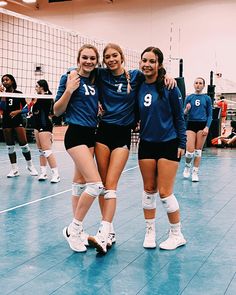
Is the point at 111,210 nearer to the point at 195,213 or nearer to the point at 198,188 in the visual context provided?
the point at 195,213

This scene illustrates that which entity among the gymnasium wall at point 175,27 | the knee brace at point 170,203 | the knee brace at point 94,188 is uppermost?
the gymnasium wall at point 175,27

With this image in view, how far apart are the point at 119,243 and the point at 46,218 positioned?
3.65 ft

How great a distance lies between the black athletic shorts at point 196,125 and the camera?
694 centimetres

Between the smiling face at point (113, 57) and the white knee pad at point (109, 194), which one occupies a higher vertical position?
the smiling face at point (113, 57)

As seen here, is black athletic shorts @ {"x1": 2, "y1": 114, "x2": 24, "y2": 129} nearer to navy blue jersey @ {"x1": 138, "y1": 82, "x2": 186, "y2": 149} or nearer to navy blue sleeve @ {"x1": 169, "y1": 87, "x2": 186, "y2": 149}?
navy blue jersey @ {"x1": 138, "y1": 82, "x2": 186, "y2": 149}

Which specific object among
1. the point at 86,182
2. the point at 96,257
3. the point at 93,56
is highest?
the point at 93,56

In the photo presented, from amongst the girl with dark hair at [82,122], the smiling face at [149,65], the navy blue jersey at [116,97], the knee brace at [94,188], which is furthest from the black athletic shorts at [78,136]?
the smiling face at [149,65]

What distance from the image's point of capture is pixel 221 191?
6.11 m

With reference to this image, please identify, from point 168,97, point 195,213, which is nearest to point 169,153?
point 168,97

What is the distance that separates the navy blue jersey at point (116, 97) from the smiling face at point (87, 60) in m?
0.10

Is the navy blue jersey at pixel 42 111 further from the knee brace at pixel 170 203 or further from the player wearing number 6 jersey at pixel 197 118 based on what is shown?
the knee brace at pixel 170 203

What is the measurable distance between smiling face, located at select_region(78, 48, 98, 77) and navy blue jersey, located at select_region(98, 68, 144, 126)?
10cm

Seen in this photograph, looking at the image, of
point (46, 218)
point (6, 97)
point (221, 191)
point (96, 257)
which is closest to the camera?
point (96, 257)

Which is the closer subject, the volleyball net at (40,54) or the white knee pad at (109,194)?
the white knee pad at (109,194)
